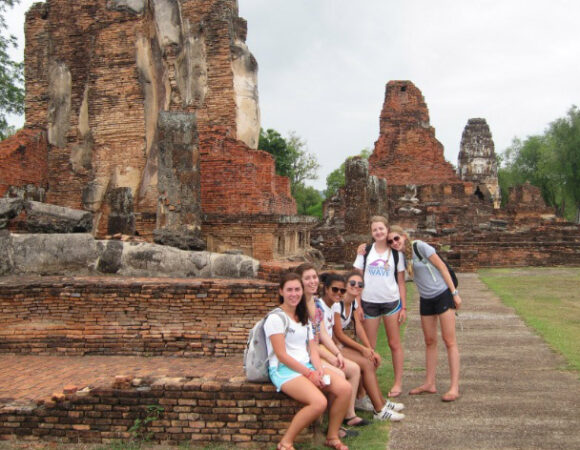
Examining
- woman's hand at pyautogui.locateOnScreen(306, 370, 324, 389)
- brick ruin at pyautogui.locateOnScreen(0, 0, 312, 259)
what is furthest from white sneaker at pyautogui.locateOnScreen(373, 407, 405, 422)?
brick ruin at pyautogui.locateOnScreen(0, 0, 312, 259)

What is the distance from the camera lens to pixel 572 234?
22234 mm

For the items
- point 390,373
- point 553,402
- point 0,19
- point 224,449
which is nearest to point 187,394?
point 224,449

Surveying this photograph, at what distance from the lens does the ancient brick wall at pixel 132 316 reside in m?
7.29

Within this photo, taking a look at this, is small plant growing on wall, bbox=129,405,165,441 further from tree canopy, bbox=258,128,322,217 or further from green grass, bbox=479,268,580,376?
tree canopy, bbox=258,128,322,217

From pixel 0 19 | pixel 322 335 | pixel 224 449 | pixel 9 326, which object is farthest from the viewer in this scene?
pixel 0 19

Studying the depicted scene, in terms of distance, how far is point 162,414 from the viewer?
14.8ft

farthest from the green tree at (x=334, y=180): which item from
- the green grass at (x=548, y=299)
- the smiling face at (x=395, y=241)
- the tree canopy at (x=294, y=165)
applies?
the smiling face at (x=395, y=241)

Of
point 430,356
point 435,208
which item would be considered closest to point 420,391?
point 430,356

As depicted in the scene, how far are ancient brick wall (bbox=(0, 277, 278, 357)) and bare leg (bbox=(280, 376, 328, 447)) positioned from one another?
3009 millimetres

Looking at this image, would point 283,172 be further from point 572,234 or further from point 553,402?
point 553,402

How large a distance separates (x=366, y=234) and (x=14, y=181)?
8.99 metres

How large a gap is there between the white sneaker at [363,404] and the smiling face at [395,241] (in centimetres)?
135

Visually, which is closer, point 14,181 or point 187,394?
point 187,394

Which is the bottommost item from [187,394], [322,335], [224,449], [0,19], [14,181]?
[224,449]
